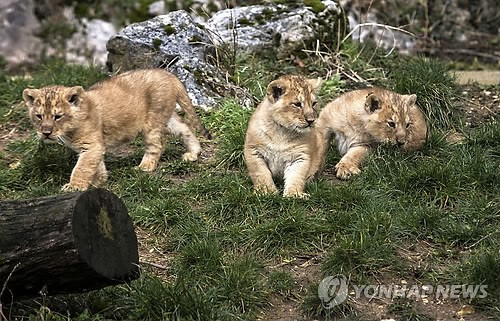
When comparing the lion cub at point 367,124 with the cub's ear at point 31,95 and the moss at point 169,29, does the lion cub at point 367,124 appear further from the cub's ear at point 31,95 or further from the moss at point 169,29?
the cub's ear at point 31,95

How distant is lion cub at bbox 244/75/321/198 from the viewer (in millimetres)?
7672

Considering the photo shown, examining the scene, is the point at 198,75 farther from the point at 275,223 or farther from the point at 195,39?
the point at 275,223

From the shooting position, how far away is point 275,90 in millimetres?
7781

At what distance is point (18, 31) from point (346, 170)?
864cm

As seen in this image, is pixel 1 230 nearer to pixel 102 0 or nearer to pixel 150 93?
pixel 150 93

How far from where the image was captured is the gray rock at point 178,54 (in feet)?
32.6

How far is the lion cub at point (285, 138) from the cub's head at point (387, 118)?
2.71 ft

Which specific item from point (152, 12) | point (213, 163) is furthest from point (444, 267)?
point (152, 12)

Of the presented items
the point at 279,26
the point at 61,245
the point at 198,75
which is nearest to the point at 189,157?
the point at 198,75

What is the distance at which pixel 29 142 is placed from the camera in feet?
29.7

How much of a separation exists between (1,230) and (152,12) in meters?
9.82

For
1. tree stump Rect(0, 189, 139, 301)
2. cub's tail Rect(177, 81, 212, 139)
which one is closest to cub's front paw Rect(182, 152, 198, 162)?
cub's tail Rect(177, 81, 212, 139)

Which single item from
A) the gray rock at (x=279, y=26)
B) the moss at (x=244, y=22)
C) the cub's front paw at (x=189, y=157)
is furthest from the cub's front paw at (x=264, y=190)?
the moss at (x=244, y=22)

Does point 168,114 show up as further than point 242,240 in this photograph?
Yes
